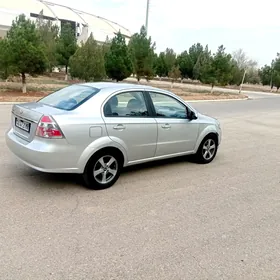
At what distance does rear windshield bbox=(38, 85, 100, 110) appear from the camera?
159 inches

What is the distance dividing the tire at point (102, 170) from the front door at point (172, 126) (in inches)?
32.3

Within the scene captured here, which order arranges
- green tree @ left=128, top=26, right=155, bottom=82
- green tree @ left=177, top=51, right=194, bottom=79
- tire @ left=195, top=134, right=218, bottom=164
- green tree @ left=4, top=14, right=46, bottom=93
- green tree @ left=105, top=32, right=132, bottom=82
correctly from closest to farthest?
tire @ left=195, top=134, right=218, bottom=164, green tree @ left=4, top=14, right=46, bottom=93, green tree @ left=105, top=32, right=132, bottom=82, green tree @ left=128, top=26, right=155, bottom=82, green tree @ left=177, top=51, right=194, bottom=79

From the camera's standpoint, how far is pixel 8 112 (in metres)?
10.6

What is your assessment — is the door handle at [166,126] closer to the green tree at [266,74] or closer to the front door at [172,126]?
the front door at [172,126]

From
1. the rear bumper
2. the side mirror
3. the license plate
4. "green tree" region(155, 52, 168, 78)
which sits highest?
"green tree" region(155, 52, 168, 78)

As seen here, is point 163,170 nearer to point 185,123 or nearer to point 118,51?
point 185,123

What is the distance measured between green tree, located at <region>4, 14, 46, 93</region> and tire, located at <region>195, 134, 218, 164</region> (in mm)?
12486

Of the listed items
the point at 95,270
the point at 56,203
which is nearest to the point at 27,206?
the point at 56,203

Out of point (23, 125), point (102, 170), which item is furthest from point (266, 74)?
point (23, 125)

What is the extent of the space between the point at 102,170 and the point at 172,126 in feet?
4.64

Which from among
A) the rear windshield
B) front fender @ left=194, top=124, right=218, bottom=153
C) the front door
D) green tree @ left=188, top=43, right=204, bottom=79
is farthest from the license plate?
green tree @ left=188, top=43, right=204, bottom=79

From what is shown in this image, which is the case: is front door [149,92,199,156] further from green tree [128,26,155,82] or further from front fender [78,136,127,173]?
green tree [128,26,155,82]

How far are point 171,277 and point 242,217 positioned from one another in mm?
1522

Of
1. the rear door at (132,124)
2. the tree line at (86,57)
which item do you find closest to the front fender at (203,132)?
the rear door at (132,124)
